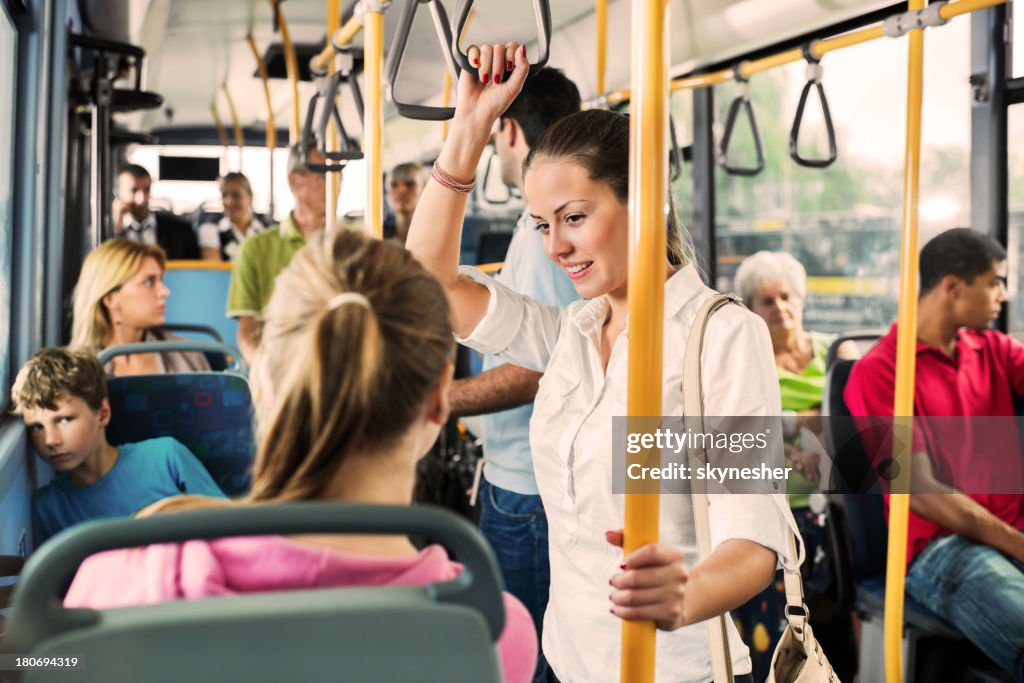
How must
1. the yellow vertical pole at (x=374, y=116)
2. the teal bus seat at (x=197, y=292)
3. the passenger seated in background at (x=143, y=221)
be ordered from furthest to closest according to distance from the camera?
the passenger seated in background at (x=143, y=221) → the teal bus seat at (x=197, y=292) → the yellow vertical pole at (x=374, y=116)

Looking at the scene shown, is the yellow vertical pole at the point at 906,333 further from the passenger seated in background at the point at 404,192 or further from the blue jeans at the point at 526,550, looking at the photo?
the passenger seated in background at the point at 404,192

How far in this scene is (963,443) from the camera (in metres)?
2.79

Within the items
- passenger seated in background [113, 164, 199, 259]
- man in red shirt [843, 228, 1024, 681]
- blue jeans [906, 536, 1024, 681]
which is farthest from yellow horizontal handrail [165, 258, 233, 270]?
blue jeans [906, 536, 1024, 681]

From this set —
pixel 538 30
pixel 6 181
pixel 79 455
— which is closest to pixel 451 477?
pixel 79 455

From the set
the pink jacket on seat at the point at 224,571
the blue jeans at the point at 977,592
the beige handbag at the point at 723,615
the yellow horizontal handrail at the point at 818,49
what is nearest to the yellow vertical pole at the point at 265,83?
the yellow horizontal handrail at the point at 818,49

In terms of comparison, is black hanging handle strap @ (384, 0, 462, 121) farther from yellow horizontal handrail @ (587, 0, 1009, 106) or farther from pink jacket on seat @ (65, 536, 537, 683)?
yellow horizontal handrail @ (587, 0, 1009, 106)

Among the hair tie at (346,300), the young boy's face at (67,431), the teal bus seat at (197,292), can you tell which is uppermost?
the teal bus seat at (197,292)

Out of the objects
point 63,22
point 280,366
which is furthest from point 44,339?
point 280,366

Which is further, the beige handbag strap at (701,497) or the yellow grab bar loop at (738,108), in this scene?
the yellow grab bar loop at (738,108)

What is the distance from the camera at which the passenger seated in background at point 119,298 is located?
135 inches

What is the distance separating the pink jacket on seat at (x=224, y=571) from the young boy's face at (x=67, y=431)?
1.79m

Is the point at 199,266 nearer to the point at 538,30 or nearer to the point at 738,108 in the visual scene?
the point at 738,108

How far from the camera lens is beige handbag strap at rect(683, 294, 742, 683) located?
1188 millimetres

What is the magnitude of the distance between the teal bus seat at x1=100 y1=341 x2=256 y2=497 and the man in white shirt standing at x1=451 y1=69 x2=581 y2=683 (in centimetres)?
94
